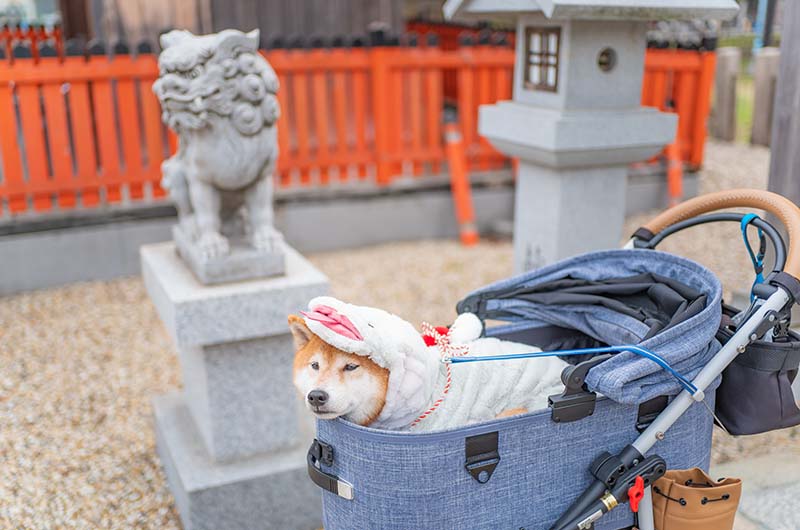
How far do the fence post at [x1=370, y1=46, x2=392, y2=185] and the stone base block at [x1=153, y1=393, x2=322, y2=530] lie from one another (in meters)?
3.52

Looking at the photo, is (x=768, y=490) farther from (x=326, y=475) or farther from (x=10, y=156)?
(x=10, y=156)

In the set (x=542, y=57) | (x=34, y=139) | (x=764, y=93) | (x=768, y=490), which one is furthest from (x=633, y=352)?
(x=764, y=93)

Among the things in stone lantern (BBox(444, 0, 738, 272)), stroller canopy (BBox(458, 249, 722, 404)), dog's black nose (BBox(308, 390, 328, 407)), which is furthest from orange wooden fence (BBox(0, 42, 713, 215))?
dog's black nose (BBox(308, 390, 328, 407))

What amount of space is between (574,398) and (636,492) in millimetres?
276

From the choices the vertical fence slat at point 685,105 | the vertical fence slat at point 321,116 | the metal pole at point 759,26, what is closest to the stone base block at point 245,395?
the vertical fence slat at point 321,116

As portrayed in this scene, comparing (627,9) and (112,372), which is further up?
(627,9)

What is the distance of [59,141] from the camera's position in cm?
519

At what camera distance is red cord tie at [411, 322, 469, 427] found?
1735mm

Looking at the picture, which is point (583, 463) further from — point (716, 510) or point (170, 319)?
point (170, 319)

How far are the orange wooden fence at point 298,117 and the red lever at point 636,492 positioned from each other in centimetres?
456

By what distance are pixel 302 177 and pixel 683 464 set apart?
4604mm

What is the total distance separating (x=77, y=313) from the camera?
485cm

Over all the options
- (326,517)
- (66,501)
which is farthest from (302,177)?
(326,517)

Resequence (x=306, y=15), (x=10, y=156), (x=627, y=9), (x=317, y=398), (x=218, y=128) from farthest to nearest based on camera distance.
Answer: (x=306, y=15) < (x=10, y=156) < (x=627, y=9) < (x=218, y=128) < (x=317, y=398)
